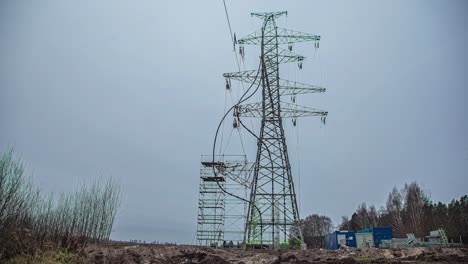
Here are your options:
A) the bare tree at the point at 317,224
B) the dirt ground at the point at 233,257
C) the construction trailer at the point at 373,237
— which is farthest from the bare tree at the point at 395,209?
the dirt ground at the point at 233,257

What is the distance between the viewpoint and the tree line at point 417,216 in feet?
142

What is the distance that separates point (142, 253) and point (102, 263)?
1151 millimetres

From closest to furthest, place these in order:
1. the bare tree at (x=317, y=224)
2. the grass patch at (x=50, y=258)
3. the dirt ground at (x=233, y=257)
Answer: the grass patch at (x=50, y=258) < the dirt ground at (x=233, y=257) < the bare tree at (x=317, y=224)

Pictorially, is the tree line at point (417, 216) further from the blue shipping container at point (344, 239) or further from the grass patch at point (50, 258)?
the grass patch at point (50, 258)

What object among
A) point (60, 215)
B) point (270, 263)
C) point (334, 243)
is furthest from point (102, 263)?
point (334, 243)

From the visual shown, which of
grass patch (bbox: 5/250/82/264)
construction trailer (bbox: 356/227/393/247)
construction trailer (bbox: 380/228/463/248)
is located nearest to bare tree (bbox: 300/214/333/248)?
construction trailer (bbox: 356/227/393/247)

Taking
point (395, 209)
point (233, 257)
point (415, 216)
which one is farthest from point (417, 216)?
point (233, 257)

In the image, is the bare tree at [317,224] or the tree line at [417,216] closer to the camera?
the tree line at [417,216]

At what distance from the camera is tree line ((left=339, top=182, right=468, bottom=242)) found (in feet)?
142

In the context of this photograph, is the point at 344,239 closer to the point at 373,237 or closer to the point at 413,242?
the point at 373,237

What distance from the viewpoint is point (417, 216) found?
44031 millimetres

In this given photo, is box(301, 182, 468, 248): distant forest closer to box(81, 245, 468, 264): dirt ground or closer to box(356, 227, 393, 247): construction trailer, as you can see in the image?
box(356, 227, 393, 247): construction trailer

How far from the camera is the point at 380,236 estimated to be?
24.7m

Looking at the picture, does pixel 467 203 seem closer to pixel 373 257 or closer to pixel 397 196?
pixel 397 196
